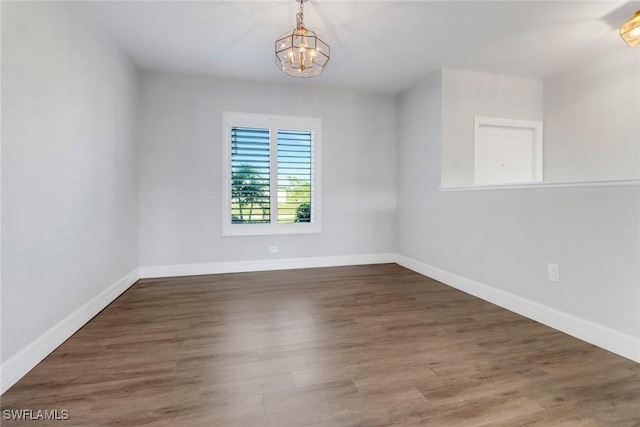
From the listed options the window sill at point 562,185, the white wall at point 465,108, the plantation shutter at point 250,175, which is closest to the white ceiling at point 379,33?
the white wall at point 465,108

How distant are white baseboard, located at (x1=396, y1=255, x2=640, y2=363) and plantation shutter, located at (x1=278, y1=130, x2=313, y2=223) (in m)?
2.12

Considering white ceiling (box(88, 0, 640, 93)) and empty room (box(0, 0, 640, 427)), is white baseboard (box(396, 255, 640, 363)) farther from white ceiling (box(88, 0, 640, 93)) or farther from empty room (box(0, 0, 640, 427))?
white ceiling (box(88, 0, 640, 93))

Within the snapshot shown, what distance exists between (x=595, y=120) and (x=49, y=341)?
5.72 m

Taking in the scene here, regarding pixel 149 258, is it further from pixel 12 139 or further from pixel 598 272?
pixel 598 272

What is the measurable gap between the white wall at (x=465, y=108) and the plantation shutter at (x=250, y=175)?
2388 millimetres

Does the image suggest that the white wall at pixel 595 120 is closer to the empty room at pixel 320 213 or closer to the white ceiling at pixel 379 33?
the empty room at pixel 320 213

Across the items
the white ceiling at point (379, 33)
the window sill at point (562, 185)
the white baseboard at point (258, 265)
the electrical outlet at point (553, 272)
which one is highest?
the white ceiling at point (379, 33)

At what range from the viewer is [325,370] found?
1.71m

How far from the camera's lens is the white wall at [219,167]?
3748 mm

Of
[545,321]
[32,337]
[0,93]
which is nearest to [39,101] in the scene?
[0,93]

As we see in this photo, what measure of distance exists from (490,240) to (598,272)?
940 mm

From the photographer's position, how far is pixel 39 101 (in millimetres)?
1818

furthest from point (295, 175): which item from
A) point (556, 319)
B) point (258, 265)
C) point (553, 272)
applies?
point (556, 319)

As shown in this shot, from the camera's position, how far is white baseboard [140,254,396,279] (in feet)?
12.4
